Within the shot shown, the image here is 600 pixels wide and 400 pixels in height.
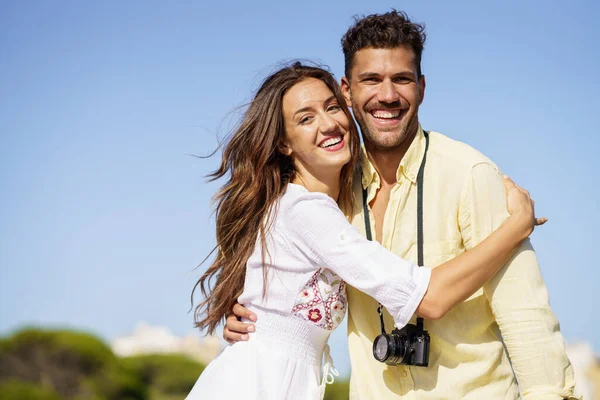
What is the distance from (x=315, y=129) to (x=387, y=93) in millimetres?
391

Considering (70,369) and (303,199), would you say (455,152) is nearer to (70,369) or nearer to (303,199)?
(303,199)

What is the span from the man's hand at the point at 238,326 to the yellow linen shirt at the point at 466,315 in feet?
1.72

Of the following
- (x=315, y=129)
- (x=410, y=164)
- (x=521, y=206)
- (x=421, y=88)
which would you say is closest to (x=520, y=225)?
(x=521, y=206)

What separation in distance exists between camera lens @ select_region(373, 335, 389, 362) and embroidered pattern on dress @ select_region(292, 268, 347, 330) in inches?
10.3

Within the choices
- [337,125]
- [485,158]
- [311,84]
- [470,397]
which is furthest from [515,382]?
[311,84]

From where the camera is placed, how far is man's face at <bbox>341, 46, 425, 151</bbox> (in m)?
3.52

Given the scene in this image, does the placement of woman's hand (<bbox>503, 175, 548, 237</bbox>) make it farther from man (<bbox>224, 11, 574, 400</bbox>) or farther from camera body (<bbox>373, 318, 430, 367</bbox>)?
camera body (<bbox>373, 318, 430, 367</bbox>)

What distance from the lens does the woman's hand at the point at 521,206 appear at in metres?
3.17

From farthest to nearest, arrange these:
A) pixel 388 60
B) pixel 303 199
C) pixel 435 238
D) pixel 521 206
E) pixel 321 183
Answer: pixel 321 183
pixel 388 60
pixel 303 199
pixel 435 238
pixel 521 206

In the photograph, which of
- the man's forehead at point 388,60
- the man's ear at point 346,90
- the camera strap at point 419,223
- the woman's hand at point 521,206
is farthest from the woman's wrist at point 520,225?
the man's ear at point 346,90

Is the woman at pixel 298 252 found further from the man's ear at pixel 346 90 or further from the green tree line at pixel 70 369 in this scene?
the green tree line at pixel 70 369

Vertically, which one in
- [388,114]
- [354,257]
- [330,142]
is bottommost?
[354,257]

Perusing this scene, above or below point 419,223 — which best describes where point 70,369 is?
above

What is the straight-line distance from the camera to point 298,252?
3.37 metres
